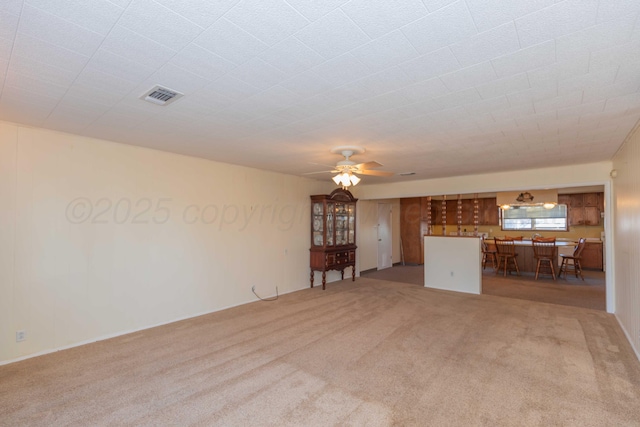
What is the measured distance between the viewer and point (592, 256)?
8.38 metres

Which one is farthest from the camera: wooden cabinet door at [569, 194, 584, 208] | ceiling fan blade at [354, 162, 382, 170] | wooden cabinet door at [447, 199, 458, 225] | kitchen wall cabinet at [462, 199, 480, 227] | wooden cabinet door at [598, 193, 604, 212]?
wooden cabinet door at [447, 199, 458, 225]

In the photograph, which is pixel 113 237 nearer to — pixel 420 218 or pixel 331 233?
pixel 331 233

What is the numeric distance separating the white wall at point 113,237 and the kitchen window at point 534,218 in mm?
8438

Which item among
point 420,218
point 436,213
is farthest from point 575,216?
point 420,218

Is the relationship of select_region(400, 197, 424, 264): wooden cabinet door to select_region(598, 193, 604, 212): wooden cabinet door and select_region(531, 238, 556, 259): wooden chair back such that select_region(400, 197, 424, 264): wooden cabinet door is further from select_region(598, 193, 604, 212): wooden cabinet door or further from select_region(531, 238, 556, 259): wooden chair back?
select_region(598, 193, 604, 212): wooden cabinet door

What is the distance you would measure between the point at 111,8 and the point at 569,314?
6.07 meters

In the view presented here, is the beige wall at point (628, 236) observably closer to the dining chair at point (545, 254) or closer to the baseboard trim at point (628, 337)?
the baseboard trim at point (628, 337)

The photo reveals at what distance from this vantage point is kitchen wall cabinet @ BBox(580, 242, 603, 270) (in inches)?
325

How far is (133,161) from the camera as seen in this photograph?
392 centimetres

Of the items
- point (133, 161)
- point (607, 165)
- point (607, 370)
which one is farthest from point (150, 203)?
point (607, 165)

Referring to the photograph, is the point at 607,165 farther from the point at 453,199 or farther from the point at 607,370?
the point at 453,199

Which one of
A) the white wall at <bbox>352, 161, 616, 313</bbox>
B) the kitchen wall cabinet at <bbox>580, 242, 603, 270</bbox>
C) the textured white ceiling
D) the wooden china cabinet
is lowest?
the kitchen wall cabinet at <bbox>580, 242, 603, 270</bbox>

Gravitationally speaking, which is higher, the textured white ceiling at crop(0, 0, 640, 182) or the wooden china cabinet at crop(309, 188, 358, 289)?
the textured white ceiling at crop(0, 0, 640, 182)

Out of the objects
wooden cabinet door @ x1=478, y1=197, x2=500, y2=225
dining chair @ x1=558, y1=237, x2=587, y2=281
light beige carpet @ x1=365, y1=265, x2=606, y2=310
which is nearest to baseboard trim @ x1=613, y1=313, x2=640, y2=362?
light beige carpet @ x1=365, y1=265, x2=606, y2=310
